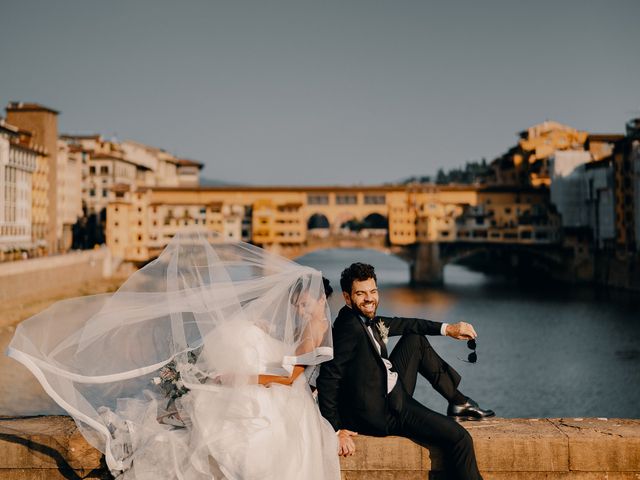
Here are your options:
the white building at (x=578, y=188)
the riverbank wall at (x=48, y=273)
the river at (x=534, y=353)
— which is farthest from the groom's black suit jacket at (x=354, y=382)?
the white building at (x=578, y=188)

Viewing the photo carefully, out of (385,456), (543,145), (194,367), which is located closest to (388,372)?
(385,456)

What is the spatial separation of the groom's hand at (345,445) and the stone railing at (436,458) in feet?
0.30

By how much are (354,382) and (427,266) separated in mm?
46451

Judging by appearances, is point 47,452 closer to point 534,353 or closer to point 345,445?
point 345,445

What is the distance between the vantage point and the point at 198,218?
53.5 m

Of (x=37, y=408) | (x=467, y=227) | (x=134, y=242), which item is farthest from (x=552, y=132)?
(x=37, y=408)

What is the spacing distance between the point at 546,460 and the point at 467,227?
158 ft

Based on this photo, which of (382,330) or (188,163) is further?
(188,163)

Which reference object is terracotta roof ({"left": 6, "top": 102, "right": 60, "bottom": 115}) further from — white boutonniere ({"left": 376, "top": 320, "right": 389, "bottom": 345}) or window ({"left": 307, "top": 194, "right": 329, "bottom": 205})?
white boutonniere ({"left": 376, "top": 320, "right": 389, "bottom": 345})

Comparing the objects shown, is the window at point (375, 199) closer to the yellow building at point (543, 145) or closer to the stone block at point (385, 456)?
the yellow building at point (543, 145)

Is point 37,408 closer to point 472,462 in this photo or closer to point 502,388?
point 502,388

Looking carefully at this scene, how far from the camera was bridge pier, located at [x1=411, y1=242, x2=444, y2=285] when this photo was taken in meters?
49.3

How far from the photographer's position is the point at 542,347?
963 inches

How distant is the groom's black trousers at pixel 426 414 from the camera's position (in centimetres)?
382
